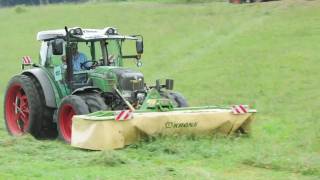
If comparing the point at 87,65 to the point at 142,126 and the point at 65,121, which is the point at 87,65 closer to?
the point at 65,121

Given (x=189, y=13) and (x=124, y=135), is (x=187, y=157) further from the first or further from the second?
(x=189, y=13)

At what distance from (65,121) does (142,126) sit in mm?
1964

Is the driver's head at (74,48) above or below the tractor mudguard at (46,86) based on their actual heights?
above

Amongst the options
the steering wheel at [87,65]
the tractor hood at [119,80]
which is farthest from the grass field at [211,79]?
the steering wheel at [87,65]

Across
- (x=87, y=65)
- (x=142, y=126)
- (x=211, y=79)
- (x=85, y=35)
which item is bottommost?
(x=211, y=79)

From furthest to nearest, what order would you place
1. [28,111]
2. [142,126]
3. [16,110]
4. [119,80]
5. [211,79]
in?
[211,79]
[16,110]
[28,111]
[119,80]
[142,126]

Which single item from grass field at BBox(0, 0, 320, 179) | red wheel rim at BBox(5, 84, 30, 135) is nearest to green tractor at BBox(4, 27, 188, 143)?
red wheel rim at BBox(5, 84, 30, 135)

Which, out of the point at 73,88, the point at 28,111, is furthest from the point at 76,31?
the point at 28,111

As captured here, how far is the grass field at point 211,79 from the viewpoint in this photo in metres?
9.54

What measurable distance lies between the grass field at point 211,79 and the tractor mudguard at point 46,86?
1.22 meters

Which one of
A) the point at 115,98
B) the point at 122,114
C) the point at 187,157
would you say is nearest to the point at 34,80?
the point at 115,98

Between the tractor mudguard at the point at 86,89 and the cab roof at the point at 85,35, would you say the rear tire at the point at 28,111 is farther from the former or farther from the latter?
the tractor mudguard at the point at 86,89

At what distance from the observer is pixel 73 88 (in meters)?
13.3

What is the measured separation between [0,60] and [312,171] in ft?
81.5
